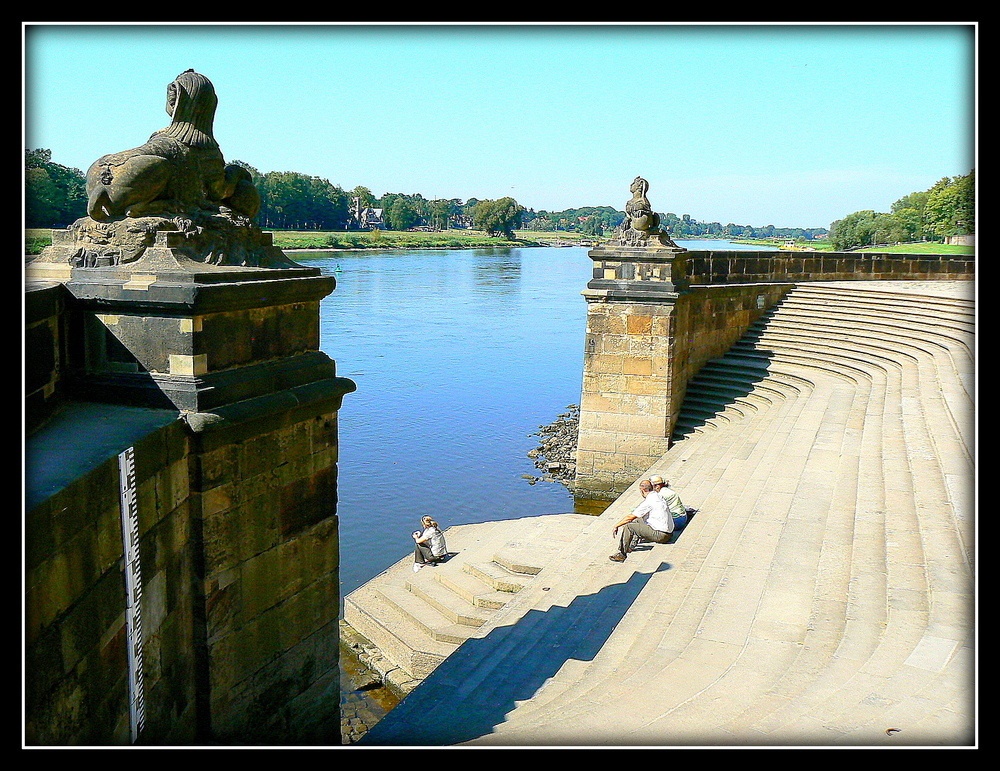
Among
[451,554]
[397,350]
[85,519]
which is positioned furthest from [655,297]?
[397,350]

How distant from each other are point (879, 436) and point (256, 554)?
7.65 meters

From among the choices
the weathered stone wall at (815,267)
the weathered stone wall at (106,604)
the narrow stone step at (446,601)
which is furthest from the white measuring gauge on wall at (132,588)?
the weathered stone wall at (815,267)

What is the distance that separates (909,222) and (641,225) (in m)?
25.5

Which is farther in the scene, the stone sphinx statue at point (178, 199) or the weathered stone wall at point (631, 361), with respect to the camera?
the weathered stone wall at point (631, 361)

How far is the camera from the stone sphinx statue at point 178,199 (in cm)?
427

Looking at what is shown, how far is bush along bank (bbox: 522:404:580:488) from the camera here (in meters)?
15.6

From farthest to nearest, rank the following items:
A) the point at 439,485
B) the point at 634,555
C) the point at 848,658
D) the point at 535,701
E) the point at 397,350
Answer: the point at 397,350 → the point at 439,485 → the point at 634,555 → the point at 535,701 → the point at 848,658

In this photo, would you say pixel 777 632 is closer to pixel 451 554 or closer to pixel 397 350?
pixel 451 554

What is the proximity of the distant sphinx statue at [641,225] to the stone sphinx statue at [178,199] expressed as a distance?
9316mm

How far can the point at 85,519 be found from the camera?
316 cm

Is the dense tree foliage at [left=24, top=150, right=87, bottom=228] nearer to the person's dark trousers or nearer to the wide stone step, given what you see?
the wide stone step

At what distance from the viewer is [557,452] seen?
16.9 m

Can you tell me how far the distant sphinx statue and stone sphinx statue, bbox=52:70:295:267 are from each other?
9.32 m

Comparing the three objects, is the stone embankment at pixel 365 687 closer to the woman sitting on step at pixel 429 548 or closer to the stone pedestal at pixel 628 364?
the woman sitting on step at pixel 429 548
